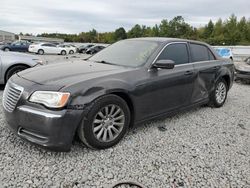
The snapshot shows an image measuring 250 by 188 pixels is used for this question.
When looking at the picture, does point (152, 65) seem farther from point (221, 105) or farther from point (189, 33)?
point (189, 33)

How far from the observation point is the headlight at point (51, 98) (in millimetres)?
2639

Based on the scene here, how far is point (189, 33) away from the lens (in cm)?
5853

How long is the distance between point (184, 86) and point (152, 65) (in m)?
0.87

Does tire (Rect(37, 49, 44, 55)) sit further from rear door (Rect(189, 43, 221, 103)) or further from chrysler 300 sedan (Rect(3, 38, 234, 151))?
rear door (Rect(189, 43, 221, 103))

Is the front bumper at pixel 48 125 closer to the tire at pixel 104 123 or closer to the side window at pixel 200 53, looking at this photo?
the tire at pixel 104 123

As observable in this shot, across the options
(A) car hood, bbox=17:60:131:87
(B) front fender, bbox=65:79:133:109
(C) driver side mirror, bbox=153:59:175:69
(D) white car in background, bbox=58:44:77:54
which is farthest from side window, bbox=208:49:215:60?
(D) white car in background, bbox=58:44:77:54

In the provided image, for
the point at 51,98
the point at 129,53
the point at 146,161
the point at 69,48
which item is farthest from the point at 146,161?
the point at 69,48

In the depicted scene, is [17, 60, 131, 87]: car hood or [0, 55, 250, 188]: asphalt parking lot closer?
[0, 55, 250, 188]: asphalt parking lot

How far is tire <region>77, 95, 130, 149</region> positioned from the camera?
9.36 ft

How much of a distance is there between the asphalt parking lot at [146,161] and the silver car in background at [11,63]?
2.42m

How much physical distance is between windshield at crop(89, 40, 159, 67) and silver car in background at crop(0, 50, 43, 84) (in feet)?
9.51

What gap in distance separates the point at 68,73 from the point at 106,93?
625mm

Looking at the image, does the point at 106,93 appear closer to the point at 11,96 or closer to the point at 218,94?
the point at 11,96

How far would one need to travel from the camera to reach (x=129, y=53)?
3.93 m
